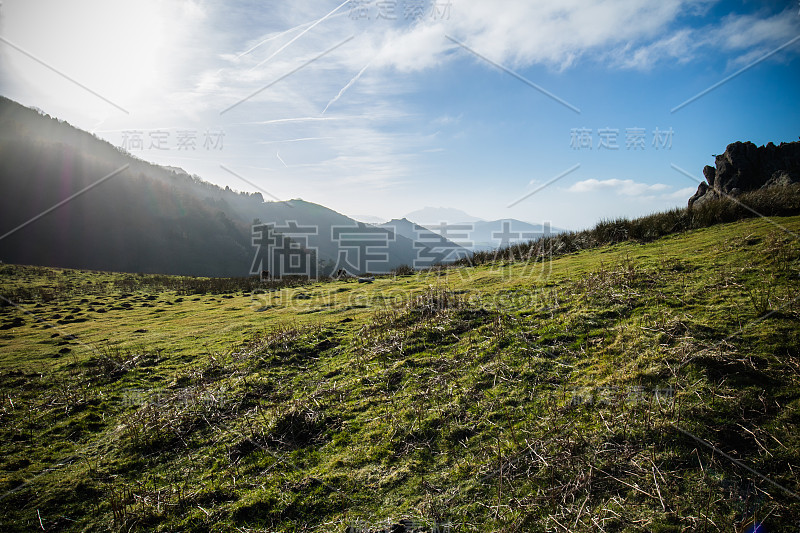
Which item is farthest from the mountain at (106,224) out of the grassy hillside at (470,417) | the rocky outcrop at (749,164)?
the grassy hillside at (470,417)

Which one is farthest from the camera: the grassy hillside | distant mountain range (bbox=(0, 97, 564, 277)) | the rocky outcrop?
distant mountain range (bbox=(0, 97, 564, 277))

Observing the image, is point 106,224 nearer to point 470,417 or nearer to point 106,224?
point 106,224

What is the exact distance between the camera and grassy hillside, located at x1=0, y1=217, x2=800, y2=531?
10.1ft

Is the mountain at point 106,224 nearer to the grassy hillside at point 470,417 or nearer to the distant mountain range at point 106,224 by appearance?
the distant mountain range at point 106,224

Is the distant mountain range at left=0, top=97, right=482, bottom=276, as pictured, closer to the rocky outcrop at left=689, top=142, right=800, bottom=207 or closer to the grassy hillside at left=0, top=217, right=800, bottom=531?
the rocky outcrop at left=689, top=142, right=800, bottom=207

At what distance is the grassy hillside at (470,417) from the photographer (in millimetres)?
3066

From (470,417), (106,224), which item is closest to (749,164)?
(470,417)

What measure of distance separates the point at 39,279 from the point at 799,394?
41888 millimetres

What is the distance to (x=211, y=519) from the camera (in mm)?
3609

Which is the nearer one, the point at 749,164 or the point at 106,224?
the point at 749,164

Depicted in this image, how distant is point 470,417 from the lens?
445cm

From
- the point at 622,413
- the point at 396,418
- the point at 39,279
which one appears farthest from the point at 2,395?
the point at 39,279

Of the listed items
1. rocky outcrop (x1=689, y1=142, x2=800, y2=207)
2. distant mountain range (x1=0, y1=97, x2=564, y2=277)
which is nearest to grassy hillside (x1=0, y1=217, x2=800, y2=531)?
rocky outcrop (x1=689, y1=142, x2=800, y2=207)

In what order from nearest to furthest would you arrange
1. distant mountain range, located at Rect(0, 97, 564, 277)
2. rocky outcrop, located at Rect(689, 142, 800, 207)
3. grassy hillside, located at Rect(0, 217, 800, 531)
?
grassy hillside, located at Rect(0, 217, 800, 531)
rocky outcrop, located at Rect(689, 142, 800, 207)
distant mountain range, located at Rect(0, 97, 564, 277)
